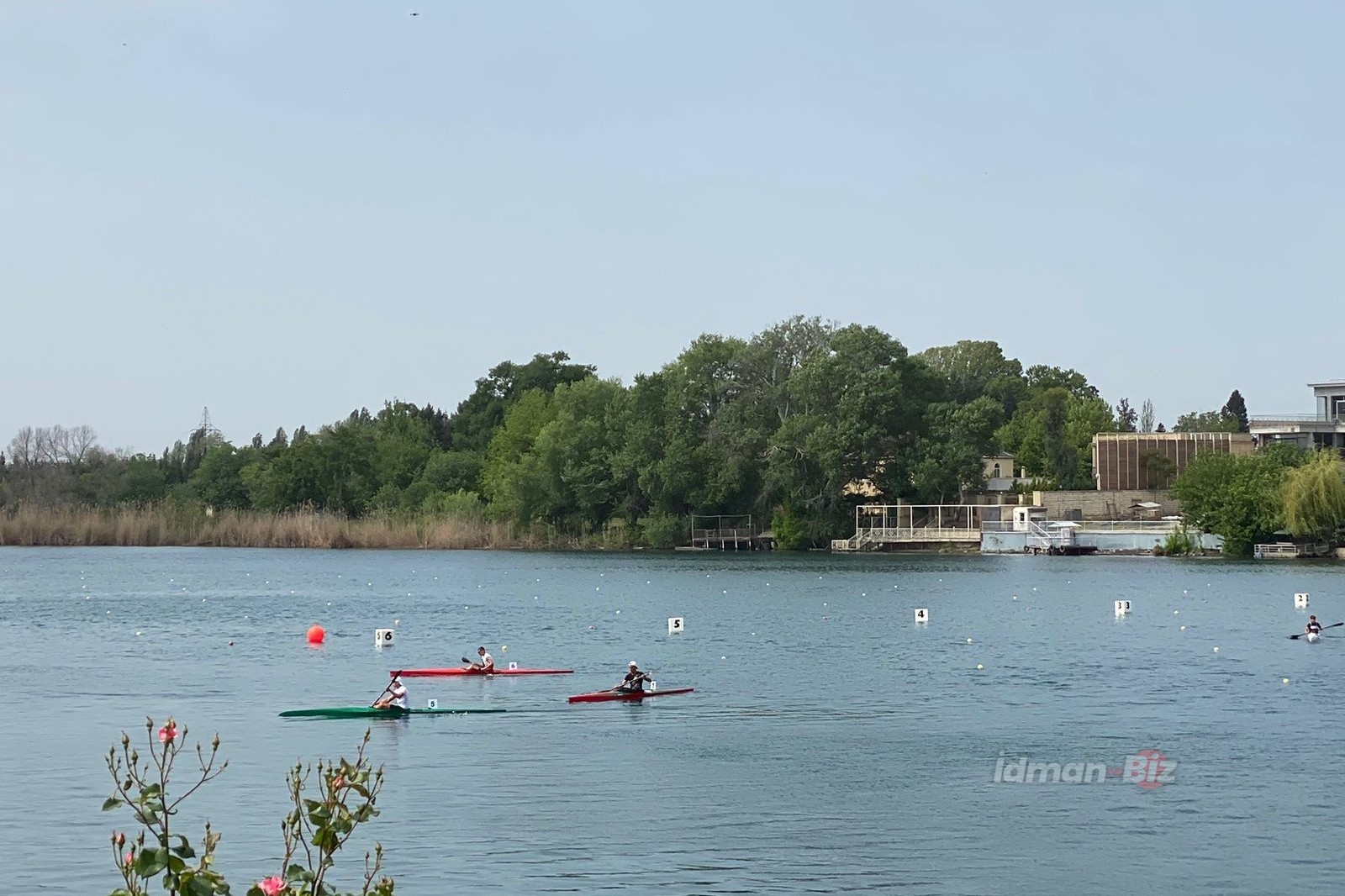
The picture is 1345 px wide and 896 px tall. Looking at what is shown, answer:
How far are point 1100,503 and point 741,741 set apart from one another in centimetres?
10110

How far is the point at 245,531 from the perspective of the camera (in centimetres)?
12369

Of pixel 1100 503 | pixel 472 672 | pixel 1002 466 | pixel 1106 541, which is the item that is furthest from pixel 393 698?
pixel 1002 466

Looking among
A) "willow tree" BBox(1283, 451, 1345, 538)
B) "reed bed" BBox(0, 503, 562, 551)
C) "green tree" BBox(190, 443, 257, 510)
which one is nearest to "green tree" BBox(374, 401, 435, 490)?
"green tree" BBox(190, 443, 257, 510)

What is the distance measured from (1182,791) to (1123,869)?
17.1 feet

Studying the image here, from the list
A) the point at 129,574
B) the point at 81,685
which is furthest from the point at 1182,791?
the point at 129,574

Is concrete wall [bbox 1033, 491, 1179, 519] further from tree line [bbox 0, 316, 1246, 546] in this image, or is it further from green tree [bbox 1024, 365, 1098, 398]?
green tree [bbox 1024, 365, 1098, 398]

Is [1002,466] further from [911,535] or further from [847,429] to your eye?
[847,429]

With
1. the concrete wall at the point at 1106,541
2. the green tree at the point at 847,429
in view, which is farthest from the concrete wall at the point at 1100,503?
the green tree at the point at 847,429

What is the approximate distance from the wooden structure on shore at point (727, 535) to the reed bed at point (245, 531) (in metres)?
8.26

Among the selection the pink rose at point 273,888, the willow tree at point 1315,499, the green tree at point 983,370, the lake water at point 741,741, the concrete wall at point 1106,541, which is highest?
the green tree at point 983,370

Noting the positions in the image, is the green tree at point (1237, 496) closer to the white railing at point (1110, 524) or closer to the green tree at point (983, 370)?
the white railing at point (1110, 524)

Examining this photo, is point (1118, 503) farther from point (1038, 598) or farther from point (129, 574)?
point (129, 574)

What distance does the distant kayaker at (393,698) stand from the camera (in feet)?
104

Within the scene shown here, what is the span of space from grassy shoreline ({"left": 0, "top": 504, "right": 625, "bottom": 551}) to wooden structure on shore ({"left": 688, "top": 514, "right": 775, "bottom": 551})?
26.9 ft
